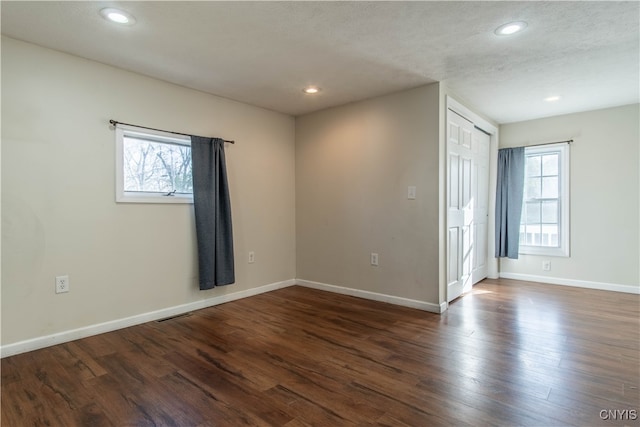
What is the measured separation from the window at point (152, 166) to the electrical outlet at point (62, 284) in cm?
74

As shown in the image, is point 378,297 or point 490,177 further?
point 490,177

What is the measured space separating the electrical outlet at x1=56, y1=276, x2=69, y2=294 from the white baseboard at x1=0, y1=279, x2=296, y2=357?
33 cm

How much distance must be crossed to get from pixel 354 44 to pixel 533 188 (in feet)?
12.4

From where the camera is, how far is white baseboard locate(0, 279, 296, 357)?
2.45m

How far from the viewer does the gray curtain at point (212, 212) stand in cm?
343

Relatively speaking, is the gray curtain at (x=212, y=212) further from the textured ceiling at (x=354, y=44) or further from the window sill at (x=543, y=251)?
the window sill at (x=543, y=251)

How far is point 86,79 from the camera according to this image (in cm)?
278

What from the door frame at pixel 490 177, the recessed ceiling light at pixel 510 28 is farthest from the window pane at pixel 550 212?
the recessed ceiling light at pixel 510 28

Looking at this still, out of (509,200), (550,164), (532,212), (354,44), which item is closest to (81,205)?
(354,44)

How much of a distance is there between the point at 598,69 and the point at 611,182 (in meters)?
1.90

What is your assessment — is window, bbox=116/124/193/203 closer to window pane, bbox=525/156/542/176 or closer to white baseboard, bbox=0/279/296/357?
white baseboard, bbox=0/279/296/357

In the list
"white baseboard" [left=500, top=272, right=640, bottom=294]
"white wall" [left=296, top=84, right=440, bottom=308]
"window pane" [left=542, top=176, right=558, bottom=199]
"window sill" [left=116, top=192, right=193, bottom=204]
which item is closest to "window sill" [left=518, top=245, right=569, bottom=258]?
"white baseboard" [left=500, top=272, right=640, bottom=294]

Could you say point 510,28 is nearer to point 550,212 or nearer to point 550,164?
point 550,164

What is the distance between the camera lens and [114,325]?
291 cm
